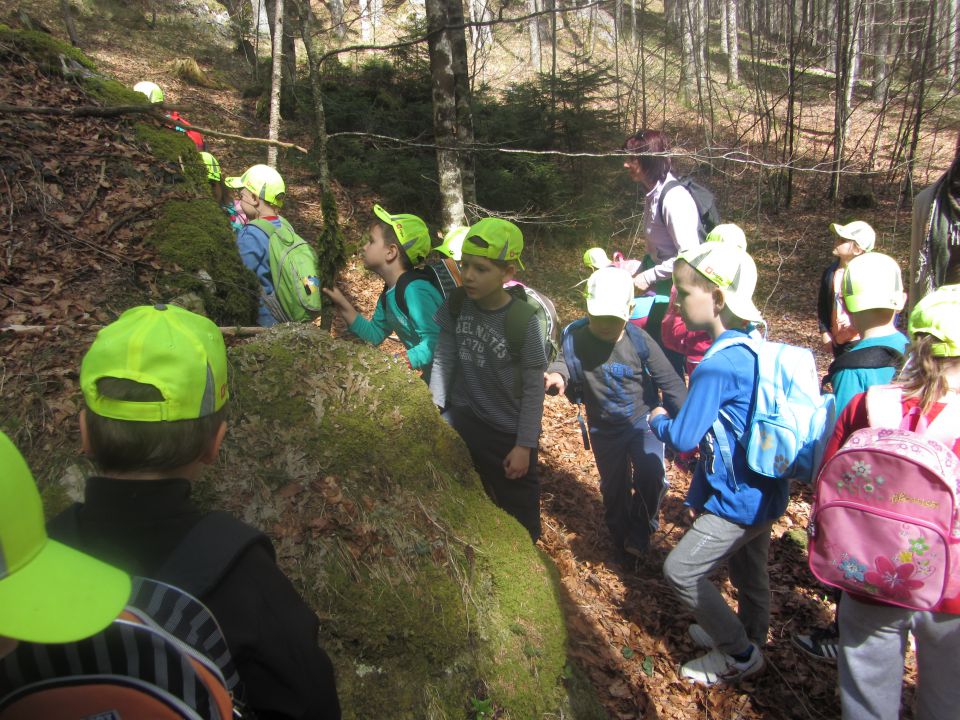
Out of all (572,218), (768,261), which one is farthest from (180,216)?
(768,261)

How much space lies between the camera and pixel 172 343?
1.36 meters

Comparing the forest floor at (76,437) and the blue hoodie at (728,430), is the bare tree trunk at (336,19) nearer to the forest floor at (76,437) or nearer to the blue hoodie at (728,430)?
the forest floor at (76,437)

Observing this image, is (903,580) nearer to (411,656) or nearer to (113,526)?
(411,656)

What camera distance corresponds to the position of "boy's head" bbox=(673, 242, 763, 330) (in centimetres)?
289

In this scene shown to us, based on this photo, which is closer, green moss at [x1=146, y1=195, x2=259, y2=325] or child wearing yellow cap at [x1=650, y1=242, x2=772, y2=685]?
child wearing yellow cap at [x1=650, y1=242, x2=772, y2=685]

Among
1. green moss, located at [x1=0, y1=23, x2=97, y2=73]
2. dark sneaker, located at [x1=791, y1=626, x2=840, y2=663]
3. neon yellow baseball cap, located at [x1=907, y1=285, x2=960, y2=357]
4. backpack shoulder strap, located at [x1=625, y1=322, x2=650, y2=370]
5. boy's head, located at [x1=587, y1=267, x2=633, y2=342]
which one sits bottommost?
dark sneaker, located at [x1=791, y1=626, x2=840, y2=663]

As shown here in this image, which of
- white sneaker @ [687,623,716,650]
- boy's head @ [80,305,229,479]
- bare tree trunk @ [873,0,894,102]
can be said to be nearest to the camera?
boy's head @ [80,305,229,479]

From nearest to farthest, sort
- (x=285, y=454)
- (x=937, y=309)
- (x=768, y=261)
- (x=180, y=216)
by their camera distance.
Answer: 1. (x=937, y=309)
2. (x=285, y=454)
3. (x=180, y=216)
4. (x=768, y=261)

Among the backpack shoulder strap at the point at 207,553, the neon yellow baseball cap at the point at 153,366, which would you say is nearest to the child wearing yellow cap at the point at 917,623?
the backpack shoulder strap at the point at 207,553

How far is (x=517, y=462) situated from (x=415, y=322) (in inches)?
44.4

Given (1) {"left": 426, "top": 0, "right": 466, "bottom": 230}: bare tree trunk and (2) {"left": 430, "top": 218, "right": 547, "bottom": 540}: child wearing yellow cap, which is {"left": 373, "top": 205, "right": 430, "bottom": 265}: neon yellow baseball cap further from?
(1) {"left": 426, "top": 0, "right": 466, "bottom": 230}: bare tree trunk

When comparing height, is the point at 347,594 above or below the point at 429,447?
below

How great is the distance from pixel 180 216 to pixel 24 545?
4419mm

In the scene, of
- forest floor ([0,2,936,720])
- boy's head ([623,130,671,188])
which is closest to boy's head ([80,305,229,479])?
forest floor ([0,2,936,720])
